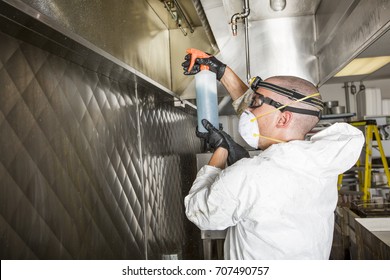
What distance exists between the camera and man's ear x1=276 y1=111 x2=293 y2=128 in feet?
3.18

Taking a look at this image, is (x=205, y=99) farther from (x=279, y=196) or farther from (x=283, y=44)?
(x=283, y=44)

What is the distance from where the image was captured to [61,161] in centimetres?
93

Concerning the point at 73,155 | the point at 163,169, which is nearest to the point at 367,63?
the point at 163,169

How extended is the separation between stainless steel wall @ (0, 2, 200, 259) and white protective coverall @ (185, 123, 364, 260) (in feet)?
1.21

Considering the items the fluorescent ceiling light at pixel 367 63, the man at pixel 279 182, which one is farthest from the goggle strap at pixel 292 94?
the fluorescent ceiling light at pixel 367 63

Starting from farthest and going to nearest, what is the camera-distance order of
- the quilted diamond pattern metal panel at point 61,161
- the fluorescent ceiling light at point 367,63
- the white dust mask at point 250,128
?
Result: 1. the fluorescent ceiling light at point 367,63
2. the white dust mask at point 250,128
3. the quilted diamond pattern metal panel at point 61,161

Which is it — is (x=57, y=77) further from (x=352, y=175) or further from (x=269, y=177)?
(x=352, y=175)

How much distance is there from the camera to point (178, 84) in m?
2.06

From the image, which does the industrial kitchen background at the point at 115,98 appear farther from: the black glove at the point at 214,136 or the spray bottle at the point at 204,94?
the black glove at the point at 214,136

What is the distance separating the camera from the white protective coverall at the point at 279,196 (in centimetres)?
87

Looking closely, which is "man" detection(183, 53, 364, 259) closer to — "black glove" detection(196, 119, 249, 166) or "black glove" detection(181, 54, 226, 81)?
"black glove" detection(196, 119, 249, 166)

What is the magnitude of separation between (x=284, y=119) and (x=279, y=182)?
20 centimetres

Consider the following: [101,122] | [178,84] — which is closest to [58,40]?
[101,122]

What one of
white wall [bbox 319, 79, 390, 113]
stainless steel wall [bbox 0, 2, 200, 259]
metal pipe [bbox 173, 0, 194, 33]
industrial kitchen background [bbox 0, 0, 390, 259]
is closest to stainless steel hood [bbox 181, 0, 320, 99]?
industrial kitchen background [bbox 0, 0, 390, 259]
